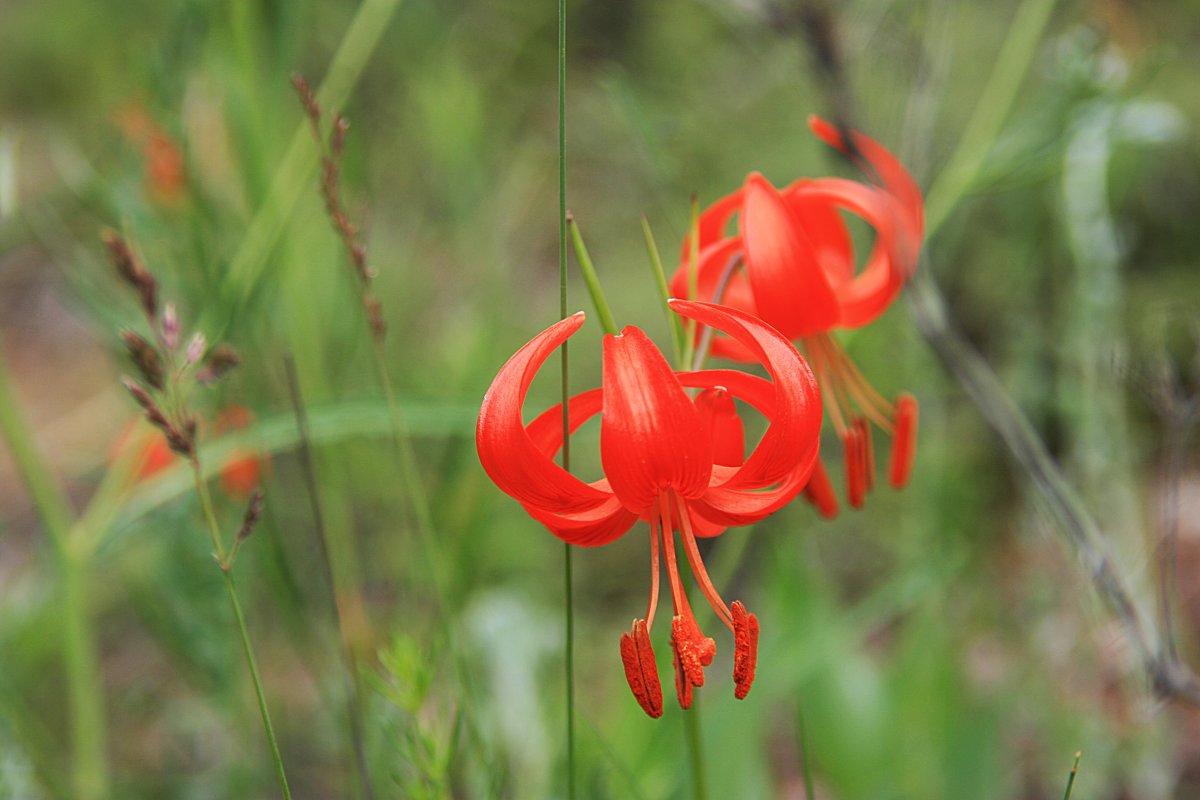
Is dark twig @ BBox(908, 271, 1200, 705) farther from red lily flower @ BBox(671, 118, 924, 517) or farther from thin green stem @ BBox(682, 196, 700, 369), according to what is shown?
thin green stem @ BBox(682, 196, 700, 369)

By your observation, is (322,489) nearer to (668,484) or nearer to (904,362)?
(668,484)

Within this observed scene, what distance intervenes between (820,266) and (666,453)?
198 mm

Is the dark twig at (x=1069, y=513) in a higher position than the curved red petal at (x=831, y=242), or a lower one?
lower

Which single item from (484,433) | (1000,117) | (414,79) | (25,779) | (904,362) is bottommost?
(25,779)

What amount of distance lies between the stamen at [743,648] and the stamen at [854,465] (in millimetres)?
148

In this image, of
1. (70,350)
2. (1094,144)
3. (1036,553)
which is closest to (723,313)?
(1094,144)

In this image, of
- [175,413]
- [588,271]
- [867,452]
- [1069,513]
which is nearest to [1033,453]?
[1069,513]

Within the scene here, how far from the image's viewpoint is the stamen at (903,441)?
67cm

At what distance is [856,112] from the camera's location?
1002mm

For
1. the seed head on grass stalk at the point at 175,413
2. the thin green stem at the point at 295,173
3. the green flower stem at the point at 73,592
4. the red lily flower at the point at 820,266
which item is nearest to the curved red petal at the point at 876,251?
the red lily flower at the point at 820,266

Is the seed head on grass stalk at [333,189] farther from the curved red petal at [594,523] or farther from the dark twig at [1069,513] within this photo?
the dark twig at [1069,513]

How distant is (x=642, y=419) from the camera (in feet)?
1.49

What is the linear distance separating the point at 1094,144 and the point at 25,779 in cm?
123

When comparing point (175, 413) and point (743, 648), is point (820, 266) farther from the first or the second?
point (175, 413)
